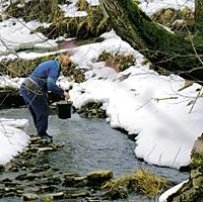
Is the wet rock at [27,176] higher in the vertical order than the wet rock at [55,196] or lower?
lower

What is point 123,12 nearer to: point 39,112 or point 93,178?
point 93,178

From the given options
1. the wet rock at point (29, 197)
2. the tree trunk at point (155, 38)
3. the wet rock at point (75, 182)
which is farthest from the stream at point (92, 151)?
the tree trunk at point (155, 38)

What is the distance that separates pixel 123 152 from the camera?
755 cm

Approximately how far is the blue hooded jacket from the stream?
798mm

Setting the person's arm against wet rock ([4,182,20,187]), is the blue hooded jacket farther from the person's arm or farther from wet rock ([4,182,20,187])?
wet rock ([4,182,20,187])

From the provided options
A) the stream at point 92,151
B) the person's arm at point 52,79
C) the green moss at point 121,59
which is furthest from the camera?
the green moss at point 121,59

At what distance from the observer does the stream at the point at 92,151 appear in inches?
263

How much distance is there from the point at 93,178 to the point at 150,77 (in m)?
5.55

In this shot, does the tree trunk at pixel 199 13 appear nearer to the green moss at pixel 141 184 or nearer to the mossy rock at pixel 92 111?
the green moss at pixel 141 184

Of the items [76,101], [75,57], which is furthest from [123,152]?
[75,57]

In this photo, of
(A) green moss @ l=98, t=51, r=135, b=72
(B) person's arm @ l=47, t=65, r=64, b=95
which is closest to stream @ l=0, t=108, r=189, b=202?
(B) person's arm @ l=47, t=65, r=64, b=95

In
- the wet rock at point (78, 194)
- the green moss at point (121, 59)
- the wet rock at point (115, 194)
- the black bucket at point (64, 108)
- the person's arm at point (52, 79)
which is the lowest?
the green moss at point (121, 59)

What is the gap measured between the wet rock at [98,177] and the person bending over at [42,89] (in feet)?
5.37

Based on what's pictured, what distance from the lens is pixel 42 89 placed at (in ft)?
26.3
